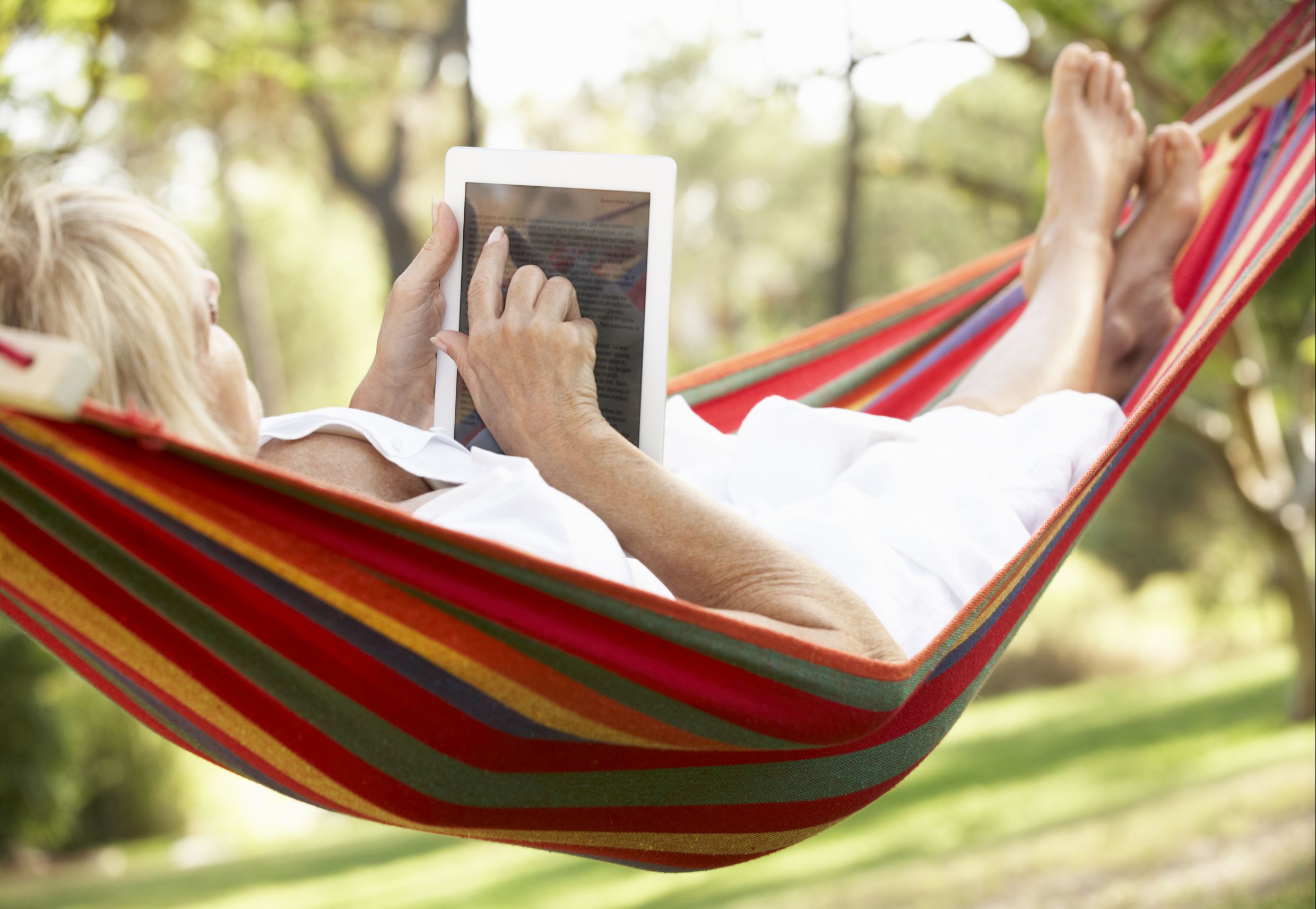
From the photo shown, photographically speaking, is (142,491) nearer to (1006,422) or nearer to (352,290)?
(1006,422)

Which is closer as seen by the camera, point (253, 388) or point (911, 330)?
point (253, 388)

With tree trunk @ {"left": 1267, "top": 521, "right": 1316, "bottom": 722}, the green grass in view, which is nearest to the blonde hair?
the green grass

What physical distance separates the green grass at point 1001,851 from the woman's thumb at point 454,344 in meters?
2.56

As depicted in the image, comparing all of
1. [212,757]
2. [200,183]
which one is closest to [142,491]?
[212,757]

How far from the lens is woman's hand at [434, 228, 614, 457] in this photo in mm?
1256

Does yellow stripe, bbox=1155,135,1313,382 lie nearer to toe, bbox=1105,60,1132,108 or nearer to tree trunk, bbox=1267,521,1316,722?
toe, bbox=1105,60,1132,108

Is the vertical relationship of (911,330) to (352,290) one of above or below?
above

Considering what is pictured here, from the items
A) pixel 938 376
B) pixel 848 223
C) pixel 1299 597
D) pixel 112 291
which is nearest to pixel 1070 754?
pixel 1299 597

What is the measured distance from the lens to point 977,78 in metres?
16.3

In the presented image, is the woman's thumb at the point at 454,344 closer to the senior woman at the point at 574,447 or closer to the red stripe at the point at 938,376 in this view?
the senior woman at the point at 574,447

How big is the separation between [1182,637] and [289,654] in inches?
452

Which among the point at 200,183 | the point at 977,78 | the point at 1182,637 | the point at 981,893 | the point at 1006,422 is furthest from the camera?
the point at 977,78

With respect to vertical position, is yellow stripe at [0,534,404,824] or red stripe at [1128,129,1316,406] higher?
Result: red stripe at [1128,129,1316,406]

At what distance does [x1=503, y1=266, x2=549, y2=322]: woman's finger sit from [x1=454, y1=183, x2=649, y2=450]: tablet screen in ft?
0.07
